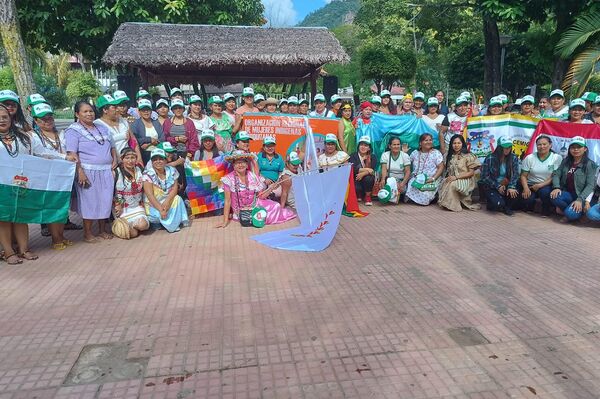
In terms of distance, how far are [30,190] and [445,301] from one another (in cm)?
434

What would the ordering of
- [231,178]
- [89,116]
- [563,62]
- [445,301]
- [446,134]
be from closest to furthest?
[445,301] → [89,116] → [231,178] → [446,134] → [563,62]

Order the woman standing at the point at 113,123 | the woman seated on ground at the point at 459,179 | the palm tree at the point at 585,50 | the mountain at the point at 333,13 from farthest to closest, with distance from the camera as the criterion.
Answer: the mountain at the point at 333,13
the palm tree at the point at 585,50
the woman seated on ground at the point at 459,179
the woman standing at the point at 113,123

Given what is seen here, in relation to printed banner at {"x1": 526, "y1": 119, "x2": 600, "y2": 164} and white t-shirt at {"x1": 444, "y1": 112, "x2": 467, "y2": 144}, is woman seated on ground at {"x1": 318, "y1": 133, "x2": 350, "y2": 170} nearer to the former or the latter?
white t-shirt at {"x1": 444, "y1": 112, "x2": 467, "y2": 144}

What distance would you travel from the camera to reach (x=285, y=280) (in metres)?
4.04

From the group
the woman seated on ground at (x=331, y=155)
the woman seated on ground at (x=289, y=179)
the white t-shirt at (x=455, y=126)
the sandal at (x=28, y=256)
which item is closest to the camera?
the sandal at (x=28, y=256)

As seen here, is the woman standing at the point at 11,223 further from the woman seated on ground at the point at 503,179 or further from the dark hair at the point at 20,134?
the woman seated on ground at the point at 503,179

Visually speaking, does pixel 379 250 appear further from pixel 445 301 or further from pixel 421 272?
pixel 445 301

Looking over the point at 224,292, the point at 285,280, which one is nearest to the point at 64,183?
the point at 224,292

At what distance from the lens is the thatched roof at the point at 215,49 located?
980cm

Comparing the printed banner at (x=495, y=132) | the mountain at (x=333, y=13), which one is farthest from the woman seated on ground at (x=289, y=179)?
the mountain at (x=333, y=13)

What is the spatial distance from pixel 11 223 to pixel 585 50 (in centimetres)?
1101

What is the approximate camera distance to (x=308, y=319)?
3.30 metres

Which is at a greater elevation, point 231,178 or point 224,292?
point 231,178

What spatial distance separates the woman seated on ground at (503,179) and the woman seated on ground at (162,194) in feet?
14.9
